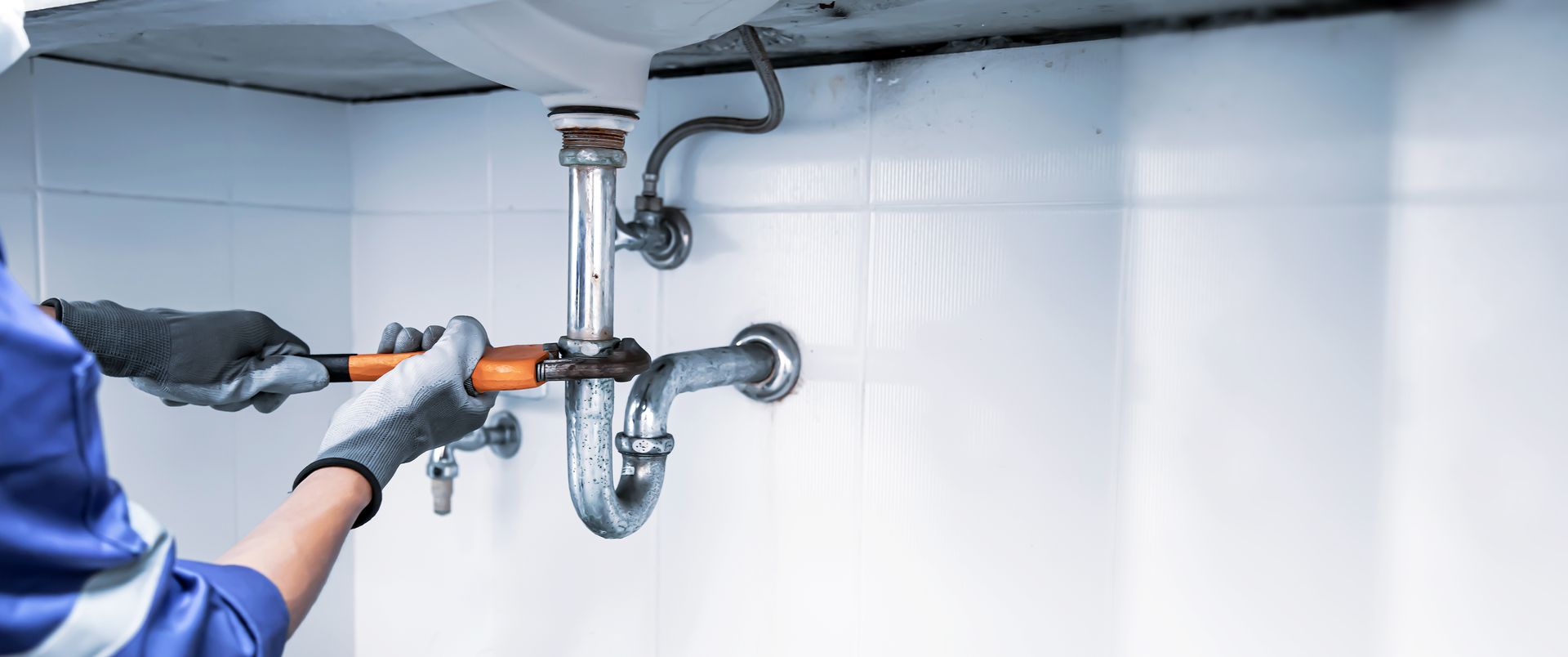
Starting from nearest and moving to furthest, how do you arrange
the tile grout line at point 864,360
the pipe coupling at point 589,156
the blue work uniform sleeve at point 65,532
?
the blue work uniform sleeve at point 65,532, the pipe coupling at point 589,156, the tile grout line at point 864,360

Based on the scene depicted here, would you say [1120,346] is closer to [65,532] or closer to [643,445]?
[643,445]

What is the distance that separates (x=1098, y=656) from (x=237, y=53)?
2.83 ft

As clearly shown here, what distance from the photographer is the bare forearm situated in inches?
17.3

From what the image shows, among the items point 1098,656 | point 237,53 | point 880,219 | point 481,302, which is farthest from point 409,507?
point 1098,656

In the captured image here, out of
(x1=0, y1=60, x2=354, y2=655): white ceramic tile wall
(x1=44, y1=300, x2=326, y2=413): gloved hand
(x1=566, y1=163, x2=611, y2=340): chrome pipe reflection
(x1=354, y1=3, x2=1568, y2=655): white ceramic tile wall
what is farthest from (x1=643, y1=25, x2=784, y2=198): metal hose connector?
(x1=0, y1=60, x2=354, y2=655): white ceramic tile wall

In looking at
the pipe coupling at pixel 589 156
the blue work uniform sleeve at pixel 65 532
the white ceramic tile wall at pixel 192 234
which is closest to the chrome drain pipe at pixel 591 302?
the pipe coupling at pixel 589 156

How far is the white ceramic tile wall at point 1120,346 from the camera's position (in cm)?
Answer: 62

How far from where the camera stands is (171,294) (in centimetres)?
98

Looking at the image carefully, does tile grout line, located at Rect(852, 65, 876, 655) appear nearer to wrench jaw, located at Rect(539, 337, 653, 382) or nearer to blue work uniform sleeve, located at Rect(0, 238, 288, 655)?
wrench jaw, located at Rect(539, 337, 653, 382)

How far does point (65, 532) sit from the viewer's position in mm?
339

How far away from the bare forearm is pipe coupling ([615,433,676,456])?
232mm

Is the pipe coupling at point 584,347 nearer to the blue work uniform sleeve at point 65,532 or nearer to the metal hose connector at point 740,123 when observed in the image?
the metal hose connector at point 740,123

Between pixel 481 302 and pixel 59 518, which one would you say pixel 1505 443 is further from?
pixel 481 302

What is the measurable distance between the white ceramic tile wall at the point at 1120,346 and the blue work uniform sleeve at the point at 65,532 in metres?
0.56
